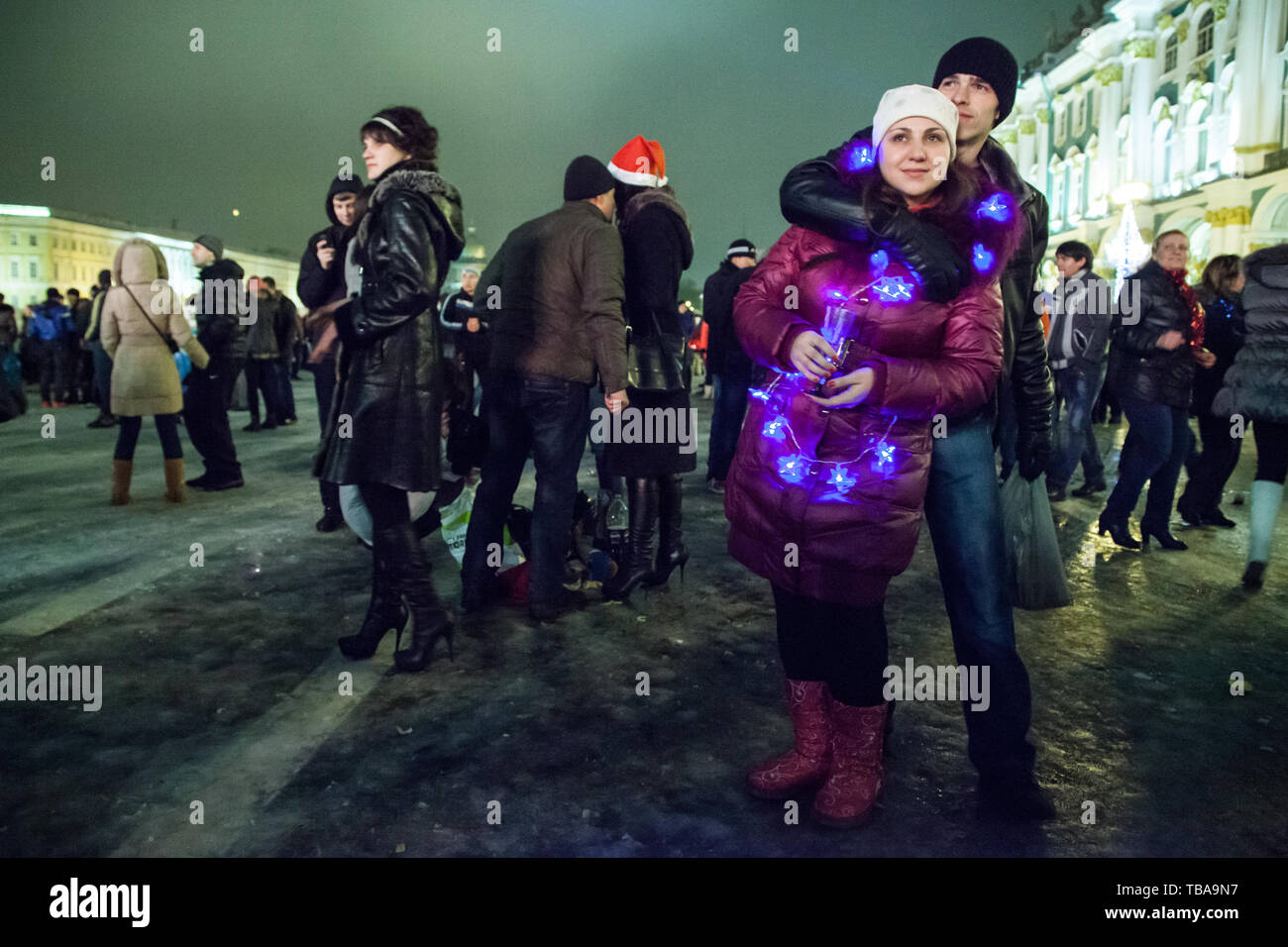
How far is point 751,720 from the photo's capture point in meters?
3.25

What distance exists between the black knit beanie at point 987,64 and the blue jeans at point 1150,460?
13.6ft

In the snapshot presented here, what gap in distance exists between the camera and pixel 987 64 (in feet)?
8.25

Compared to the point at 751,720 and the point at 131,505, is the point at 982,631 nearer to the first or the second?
the point at 751,720

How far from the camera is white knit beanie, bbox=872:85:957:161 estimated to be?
223 cm

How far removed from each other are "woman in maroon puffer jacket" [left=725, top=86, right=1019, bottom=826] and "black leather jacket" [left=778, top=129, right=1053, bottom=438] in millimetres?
89

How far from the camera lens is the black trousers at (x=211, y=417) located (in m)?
7.70

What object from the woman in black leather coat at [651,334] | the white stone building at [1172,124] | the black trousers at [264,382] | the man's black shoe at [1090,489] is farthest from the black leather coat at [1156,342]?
the white stone building at [1172,124]

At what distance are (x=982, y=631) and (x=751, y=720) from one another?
0.98m

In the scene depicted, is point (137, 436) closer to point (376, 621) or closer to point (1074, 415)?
point (376, 621)

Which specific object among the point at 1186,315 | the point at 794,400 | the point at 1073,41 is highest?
the point at 1073,41

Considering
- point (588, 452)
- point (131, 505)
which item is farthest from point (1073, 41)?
point (131, 505)

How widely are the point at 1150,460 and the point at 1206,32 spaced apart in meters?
39.2

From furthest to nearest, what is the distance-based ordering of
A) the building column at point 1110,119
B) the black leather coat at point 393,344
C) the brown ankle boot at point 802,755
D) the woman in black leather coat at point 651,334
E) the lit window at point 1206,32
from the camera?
the building column at point 1110,119 → the lit window at point 1206,32 → the woman in black leather coat at point 651,334 → the black leather coat at point 393,344 → the brown ankle boot at point 802,755

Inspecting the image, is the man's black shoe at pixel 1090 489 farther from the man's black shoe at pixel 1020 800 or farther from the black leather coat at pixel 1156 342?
the man's black shoe at pixel 1020 800
